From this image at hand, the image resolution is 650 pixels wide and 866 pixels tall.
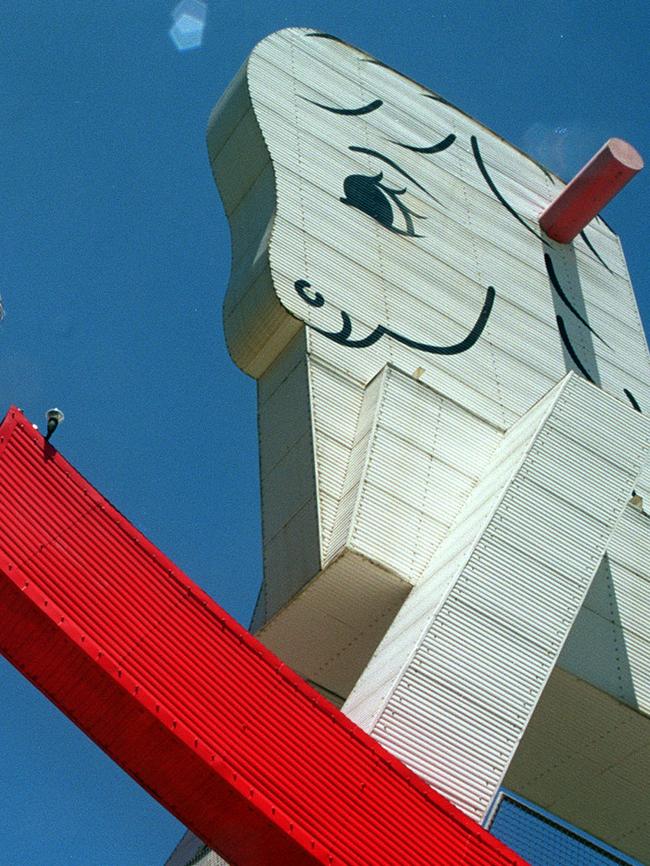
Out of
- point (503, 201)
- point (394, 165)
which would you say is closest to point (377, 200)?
point (394, 165)

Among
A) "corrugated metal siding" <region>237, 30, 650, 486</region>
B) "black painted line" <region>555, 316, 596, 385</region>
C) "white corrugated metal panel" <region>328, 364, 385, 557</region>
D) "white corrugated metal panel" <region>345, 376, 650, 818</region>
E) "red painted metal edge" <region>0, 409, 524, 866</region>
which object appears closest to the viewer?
"red painted metal edge" <region>0, 409, 524, 866</region>

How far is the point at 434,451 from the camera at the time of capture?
17.8m

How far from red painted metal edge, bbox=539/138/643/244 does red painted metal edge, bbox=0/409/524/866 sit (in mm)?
16520

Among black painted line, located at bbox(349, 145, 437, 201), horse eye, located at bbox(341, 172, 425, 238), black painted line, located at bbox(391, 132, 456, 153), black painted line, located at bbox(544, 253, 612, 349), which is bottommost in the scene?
horse eye, located at bbox(341, 172, 425, 238)

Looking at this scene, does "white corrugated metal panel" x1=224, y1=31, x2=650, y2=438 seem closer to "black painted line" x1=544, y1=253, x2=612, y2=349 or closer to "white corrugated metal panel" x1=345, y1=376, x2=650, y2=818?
"black painted line" x1=544, y1=253, x2=612, y2=349

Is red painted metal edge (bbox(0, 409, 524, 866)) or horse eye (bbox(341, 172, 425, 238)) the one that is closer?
red painted metal edge (bbox(0, 409, 524, 866))

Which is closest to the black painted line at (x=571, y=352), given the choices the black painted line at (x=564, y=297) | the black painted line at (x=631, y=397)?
the black painted line at (x=631, y=397)

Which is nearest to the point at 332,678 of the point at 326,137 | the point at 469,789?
the point at 469,789

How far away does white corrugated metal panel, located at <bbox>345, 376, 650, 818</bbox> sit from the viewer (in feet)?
42.0

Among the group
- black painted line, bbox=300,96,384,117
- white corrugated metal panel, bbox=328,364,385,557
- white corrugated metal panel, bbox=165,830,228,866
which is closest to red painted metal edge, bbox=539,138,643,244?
black painted line, bbox=300,96,384,117

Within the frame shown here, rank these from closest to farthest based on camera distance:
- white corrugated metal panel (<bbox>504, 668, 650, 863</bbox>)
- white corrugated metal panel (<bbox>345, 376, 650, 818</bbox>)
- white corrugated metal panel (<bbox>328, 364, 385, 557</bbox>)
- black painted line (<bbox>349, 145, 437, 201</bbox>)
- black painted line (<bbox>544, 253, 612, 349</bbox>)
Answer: white corrugated metal panel (<bbox>345, 376, 650, 818</bbox>) < white corrugated metal panel (<bbox>328, 364, 385, 557</bbox>) < white corrugated metal panel (<bbox>504, 668, 650, 863</bbox>) < black painted line (<bbox>349, 145, 437, 201</bbox>) < black painted line (<bbox>544, 253, 612, 349</bbox>)

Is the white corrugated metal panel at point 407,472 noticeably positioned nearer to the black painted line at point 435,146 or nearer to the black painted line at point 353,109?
the black painted line at point 353,109

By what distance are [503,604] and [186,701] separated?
437 cm

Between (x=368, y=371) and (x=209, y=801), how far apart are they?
9.27 m
